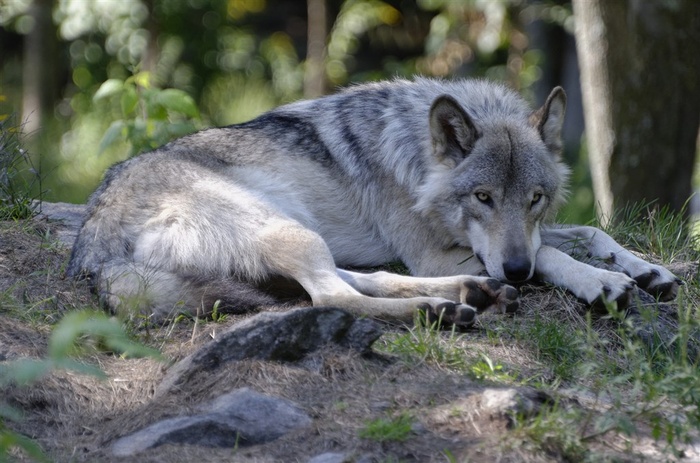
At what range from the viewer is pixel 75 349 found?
3.69 m

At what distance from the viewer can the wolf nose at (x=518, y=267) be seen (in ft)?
13.9

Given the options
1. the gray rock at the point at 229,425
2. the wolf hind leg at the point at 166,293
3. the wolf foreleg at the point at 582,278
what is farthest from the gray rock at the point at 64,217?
the wolf foreleg at the point at 582,278

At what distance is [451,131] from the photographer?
15.2 feet

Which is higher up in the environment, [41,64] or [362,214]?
[41,64]

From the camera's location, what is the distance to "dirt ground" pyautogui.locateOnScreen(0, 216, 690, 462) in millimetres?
2910

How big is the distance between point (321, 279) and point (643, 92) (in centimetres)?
408

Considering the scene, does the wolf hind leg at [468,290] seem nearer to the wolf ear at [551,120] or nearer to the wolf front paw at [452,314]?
the wolf front paw at [452,314]

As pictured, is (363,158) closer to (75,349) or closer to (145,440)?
(75,349)

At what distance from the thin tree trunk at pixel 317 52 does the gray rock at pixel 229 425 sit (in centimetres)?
846

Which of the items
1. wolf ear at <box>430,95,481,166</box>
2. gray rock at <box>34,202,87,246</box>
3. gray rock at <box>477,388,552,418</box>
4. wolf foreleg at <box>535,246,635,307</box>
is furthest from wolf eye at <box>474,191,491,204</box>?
gray rock at <box>34,202,87,246</box>

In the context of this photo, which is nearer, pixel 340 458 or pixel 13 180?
pixel 340 458

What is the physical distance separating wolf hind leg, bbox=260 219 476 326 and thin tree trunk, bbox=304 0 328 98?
23.7ft

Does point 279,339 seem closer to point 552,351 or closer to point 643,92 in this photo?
point 552,351

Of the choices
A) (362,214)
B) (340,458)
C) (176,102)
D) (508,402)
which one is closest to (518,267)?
(362,214)
